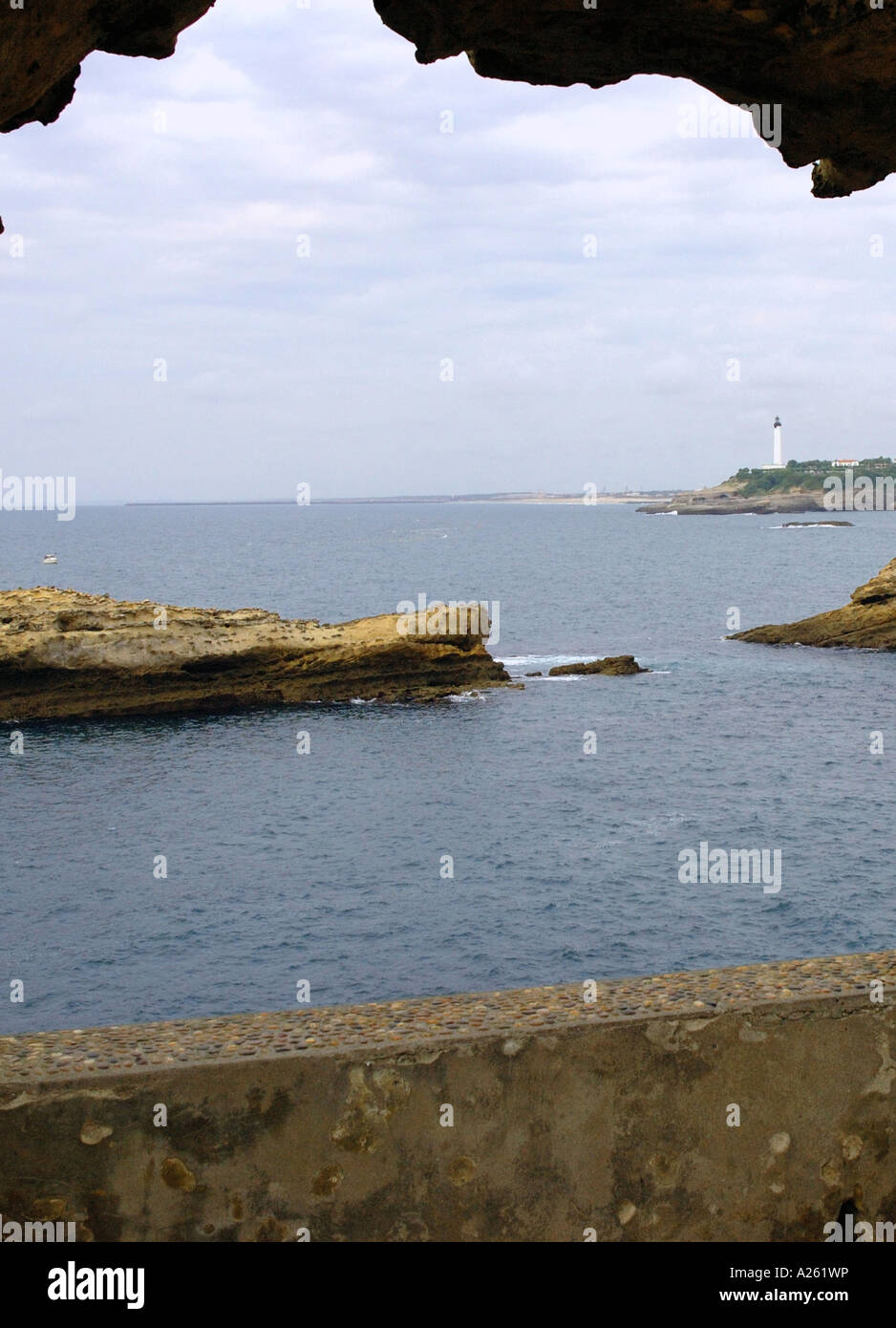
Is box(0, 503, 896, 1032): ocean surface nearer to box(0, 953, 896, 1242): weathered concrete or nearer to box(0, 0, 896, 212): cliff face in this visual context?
box(0, 953, 896, 1242): weathered concrete

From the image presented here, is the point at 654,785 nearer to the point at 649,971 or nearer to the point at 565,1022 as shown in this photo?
the point at 649,971

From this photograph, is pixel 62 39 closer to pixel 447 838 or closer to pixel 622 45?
pixel 622 45

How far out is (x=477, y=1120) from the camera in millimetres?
6633

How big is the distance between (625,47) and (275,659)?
4763 centimetres

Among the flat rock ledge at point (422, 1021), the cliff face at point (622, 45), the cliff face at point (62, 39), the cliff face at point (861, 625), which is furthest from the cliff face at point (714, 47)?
the cliff face at point (861, 625)

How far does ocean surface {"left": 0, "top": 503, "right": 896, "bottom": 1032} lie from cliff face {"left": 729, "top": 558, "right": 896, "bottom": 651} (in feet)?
6.50

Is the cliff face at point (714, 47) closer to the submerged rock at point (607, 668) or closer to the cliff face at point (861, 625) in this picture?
the submerged rock at point (607, 668)

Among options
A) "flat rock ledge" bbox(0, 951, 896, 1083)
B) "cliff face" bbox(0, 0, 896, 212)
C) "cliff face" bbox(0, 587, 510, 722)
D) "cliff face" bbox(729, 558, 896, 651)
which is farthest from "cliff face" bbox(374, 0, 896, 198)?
"cliff face" bbox(729, 558, 896, 651)

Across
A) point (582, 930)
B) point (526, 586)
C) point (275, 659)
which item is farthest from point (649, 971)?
point (526, 586)

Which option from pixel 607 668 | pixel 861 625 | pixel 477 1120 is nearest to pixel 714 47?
pixel 477 1120

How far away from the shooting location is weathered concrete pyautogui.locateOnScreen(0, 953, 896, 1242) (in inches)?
249

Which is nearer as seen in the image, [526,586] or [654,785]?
[654,785]

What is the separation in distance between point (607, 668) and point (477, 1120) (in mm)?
55499
